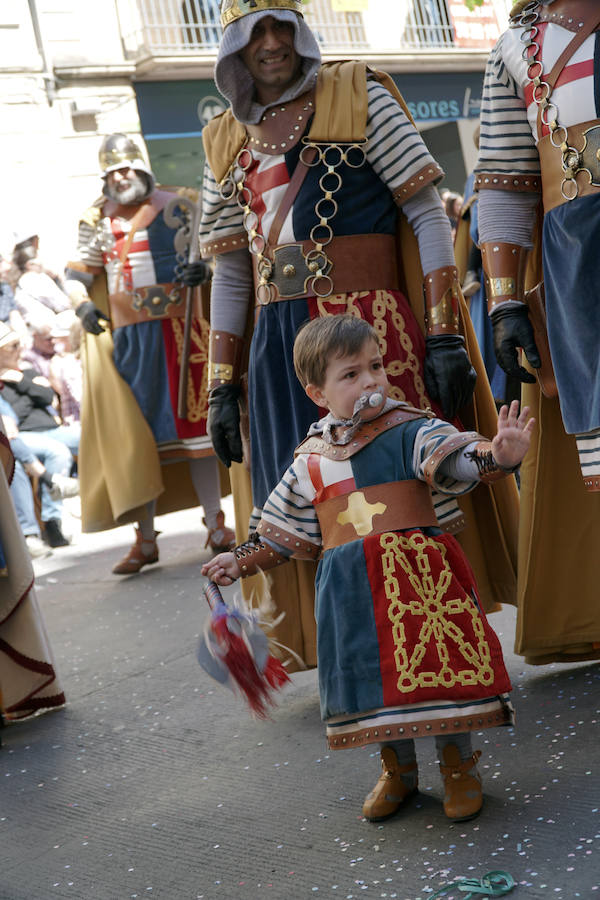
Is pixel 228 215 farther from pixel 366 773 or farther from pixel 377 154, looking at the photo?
pixel 366 773

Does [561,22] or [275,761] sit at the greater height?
[561,22]

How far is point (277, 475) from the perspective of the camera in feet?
10.5

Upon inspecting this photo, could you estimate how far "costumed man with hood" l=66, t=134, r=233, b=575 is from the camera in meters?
5.96

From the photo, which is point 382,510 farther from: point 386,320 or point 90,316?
point 90,316

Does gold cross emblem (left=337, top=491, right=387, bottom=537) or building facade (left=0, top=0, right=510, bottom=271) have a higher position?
building facade (left=0, top=0, right=510, bottom=271)

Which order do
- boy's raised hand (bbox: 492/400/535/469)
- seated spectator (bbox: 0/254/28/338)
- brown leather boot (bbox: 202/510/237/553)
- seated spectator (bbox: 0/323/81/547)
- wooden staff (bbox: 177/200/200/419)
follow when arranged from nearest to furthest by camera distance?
boy's raised hand (bbox: 492/400/535/469)
wooden staff (bbox: 177/200/200/419)
brown leather boot (bbox: 202/510/237/553)
seated spectator (bbox: 0/323/81/547)
seated spectator (bbox: 0/254/28/338)

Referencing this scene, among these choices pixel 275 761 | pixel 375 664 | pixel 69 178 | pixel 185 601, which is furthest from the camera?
pixel 69 178

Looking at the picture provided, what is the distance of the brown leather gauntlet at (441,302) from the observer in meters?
3.09

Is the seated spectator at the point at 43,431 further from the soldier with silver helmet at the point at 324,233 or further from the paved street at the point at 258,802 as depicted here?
the soldier with silver helmet at the point at 324,233

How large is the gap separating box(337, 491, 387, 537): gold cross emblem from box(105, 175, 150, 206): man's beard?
151 inches

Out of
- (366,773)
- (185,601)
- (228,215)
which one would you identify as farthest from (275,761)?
(185,601)

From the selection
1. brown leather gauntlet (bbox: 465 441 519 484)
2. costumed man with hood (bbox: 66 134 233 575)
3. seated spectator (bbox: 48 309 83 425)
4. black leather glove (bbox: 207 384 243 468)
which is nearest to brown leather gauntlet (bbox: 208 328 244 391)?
black leather glove (bbox: 207 384 243 468)

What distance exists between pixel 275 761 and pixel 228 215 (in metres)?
1.49

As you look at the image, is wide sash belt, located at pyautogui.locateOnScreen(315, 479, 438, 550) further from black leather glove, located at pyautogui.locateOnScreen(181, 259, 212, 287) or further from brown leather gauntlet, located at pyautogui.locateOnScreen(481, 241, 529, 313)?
black leather glove, located at pyautogui.locateOnScreen(181, 259, 212, 287)
